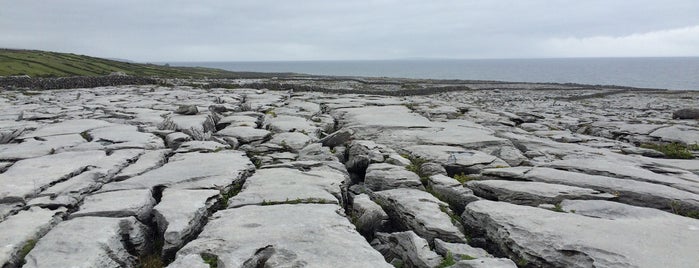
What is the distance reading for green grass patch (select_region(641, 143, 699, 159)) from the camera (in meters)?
16.5

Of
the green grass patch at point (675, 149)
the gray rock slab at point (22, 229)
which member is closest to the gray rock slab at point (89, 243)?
the gray rock slab at point (22, 229)

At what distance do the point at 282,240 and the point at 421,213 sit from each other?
11.7 ft

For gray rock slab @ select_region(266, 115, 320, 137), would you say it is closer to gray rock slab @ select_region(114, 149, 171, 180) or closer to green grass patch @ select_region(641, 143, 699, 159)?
gray rock slab @ select_region(114, 149, 171, 180)

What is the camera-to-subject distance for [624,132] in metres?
21.9

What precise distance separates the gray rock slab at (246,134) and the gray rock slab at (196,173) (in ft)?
9.78

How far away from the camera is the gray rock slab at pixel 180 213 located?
336 inches

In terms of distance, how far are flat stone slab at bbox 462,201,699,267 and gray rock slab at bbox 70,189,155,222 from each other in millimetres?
7750

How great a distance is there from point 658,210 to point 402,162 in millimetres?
7356

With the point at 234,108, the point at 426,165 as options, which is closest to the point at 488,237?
the point at 426,165

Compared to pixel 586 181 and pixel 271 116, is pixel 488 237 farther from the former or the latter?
pixel 271 116

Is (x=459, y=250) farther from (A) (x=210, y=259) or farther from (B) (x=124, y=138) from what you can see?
(B) (x=124, y=138)

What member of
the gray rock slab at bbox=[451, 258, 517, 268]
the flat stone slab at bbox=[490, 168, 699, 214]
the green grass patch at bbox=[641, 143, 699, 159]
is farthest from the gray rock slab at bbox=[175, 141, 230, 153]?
the green grass patch at bbox=[641, 143, 699, 159]

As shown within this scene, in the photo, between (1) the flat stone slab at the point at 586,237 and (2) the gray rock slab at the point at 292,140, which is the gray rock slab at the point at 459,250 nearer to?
(1) the flat stone slab at the point at 586,237


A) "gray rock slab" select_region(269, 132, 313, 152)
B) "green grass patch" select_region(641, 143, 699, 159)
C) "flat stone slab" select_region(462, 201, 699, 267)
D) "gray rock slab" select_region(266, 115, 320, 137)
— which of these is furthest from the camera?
"gray rock slab" select_region(266, 115, 320, 137)
